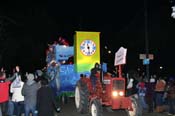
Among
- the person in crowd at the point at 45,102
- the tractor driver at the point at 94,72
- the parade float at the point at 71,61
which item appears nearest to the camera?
the person in crowd at the point at 45,102

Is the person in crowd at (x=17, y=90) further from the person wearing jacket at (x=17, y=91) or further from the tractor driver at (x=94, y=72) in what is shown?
the tractor driver at (x=94, y=72)

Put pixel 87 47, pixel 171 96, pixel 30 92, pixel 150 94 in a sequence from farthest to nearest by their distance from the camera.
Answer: pixel 87 47, pixel 150 94, pixel 171 96, pixel 30 92

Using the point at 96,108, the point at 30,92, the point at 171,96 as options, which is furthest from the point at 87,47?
the point at 30,92

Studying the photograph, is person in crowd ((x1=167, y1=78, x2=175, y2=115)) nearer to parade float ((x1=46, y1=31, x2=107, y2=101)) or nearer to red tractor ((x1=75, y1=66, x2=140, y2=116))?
parade float ((x1=46, y1=31, x2=107, y2=101))

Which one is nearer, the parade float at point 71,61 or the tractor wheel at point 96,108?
the tractor wheel at point 96,108

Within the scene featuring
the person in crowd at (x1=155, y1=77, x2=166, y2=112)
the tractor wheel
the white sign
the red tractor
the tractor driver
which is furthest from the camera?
the person in crowd at (x1=155, y1=77, x2=166, y2=112)

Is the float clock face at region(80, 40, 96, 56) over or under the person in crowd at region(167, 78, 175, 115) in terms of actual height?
over

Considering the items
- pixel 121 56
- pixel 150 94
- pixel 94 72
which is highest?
pixel 121 56

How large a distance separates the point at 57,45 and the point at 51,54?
0.84 m

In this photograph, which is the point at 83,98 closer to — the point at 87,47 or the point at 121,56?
the point at 121,56

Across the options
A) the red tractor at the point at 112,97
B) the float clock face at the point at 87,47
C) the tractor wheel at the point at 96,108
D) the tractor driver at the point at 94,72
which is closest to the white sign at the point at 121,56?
the red tractor at the point at 112,97

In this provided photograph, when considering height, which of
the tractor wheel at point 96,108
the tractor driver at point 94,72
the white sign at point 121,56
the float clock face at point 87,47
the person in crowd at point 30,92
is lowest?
the tractor wheel at point 96,108

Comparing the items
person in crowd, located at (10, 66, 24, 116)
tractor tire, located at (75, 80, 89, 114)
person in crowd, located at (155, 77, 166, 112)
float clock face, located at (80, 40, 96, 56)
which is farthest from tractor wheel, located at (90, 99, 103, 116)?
float clock face, located at (80, 40, 96, 56)

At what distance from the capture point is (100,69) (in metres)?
17.5
